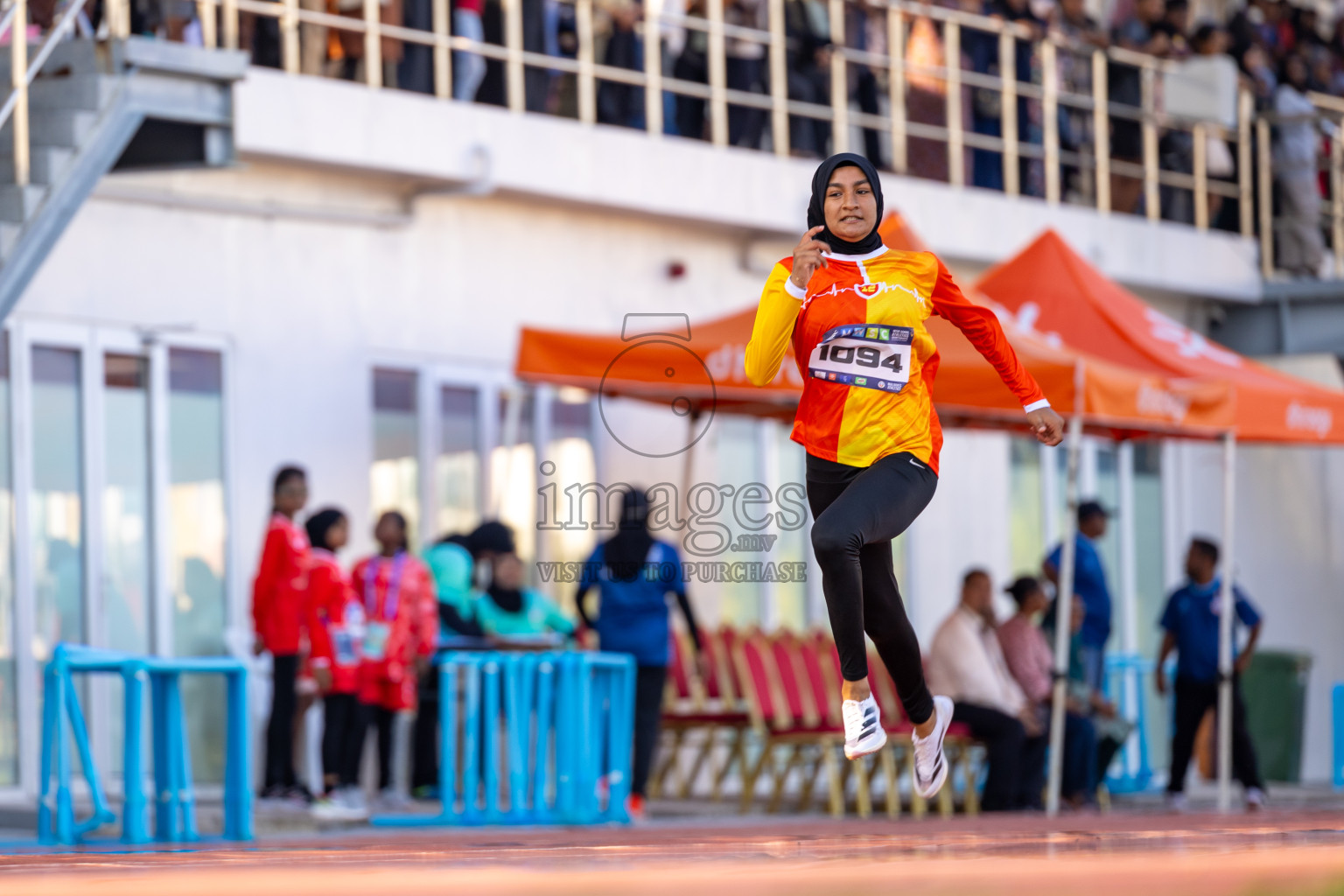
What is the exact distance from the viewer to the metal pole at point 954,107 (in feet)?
56.2

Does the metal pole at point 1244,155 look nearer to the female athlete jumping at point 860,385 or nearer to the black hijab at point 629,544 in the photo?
the black hijab at point 629,544

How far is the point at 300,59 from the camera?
13.8 metres

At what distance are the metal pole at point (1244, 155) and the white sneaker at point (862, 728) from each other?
14042mm

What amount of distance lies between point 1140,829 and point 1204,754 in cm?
1190

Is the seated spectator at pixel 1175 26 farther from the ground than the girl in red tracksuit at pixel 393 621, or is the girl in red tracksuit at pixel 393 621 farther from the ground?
the seated spectator at pixel 1175 26

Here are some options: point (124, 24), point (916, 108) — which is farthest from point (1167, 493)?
point (124, 24)

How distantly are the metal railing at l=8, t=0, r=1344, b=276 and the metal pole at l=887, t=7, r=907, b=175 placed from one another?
0.05ft

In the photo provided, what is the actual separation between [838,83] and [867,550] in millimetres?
10354

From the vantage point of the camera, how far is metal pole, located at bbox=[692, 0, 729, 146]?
15539 millimetres

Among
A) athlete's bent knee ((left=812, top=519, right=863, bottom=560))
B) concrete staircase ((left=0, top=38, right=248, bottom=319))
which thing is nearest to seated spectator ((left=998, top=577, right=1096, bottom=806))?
concrete staircase ((left=0, top=38, right=248, bottom=319))

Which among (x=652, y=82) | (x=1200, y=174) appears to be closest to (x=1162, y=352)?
(x=652, y=82)

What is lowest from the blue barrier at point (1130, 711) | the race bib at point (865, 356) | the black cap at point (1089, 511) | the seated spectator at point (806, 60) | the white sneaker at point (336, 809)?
the blue barrier at point (1130, 711)

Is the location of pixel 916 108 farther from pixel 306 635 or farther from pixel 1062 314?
pixel 306 635

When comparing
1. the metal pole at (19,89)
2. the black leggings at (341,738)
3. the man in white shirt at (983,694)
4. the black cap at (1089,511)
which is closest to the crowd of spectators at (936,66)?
the metal pole at (19,89)
